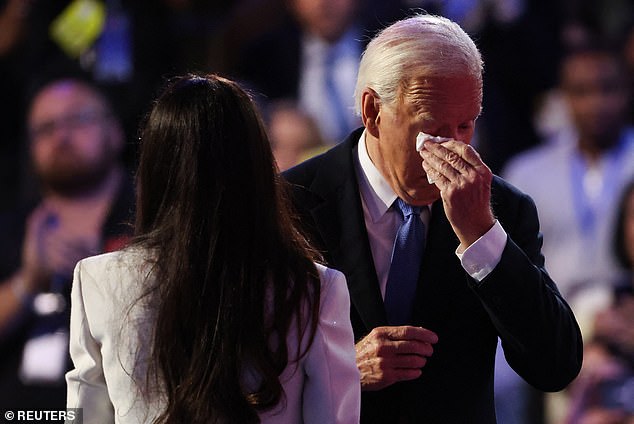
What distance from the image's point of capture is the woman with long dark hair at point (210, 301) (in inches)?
78.6

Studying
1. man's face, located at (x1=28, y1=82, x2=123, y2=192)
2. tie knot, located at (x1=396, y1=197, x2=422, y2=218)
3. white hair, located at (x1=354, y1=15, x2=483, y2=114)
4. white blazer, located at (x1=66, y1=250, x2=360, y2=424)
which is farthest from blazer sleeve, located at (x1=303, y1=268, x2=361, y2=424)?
man's face, located at (x1=28, y1=82, x2=123, y2=192)

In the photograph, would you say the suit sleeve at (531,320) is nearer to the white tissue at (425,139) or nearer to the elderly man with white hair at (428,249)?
the elderly man with white hair at (428,249)

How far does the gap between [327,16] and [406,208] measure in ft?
10.5

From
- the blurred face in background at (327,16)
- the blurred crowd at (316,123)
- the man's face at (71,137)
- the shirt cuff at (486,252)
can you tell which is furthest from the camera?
the man's face at (71,137)

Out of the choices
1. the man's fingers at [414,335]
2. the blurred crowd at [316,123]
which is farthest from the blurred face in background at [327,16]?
the man's fingers at [414,335]

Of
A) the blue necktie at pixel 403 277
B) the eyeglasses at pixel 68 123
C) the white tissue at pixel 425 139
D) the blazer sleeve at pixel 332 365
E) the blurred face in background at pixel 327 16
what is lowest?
the blazer sleeve at pixel 332 365

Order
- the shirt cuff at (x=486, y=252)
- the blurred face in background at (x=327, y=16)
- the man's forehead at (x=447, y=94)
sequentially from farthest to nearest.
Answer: the blurred face in background at (x=327, y=16) → the man's forehead at (x=447, y=94) → the shirt cuff at (x=486, y=252)

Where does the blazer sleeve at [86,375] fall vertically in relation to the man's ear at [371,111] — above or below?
below

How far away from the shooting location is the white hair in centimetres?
245

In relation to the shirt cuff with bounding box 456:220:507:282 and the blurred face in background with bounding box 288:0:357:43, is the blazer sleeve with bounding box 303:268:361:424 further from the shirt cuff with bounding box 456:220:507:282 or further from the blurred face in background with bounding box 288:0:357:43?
the blurred face in background with bounding box 288:0:357:43

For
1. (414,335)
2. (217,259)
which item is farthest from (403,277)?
(217,259)

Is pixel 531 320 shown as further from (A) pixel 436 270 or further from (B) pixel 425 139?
(B) pixel 425 139

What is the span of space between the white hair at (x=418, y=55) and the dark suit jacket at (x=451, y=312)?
0.20 metres

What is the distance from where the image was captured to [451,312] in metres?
2.46
